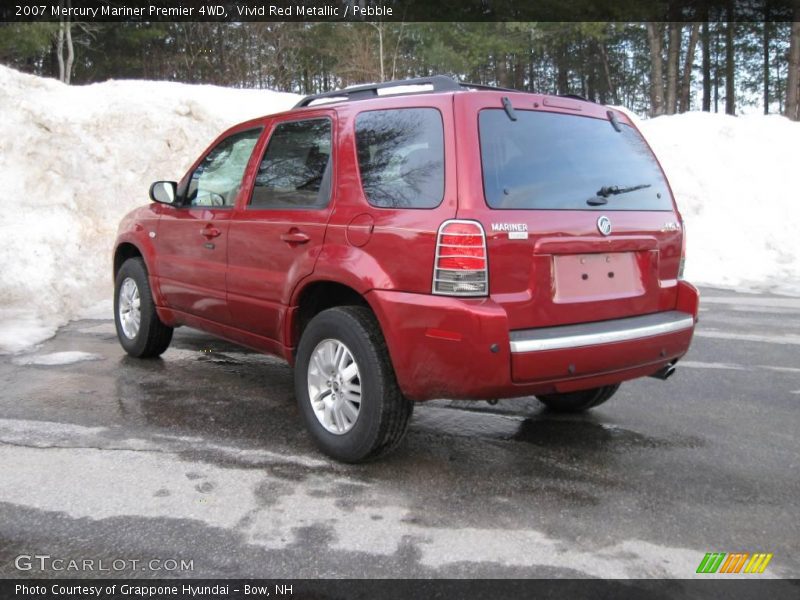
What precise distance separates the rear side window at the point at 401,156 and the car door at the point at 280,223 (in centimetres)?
26

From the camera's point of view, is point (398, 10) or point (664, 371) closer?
point (664, 371)

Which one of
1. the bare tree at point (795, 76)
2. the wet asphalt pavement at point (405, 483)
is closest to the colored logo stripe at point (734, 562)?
the wet asphalt pavement at point (405, 483)

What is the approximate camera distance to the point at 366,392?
11.6 feet

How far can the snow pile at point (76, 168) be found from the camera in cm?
868

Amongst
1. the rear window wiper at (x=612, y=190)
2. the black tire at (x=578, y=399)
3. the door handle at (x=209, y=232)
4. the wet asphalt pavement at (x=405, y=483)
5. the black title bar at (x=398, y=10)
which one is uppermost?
the black title bar at (x=398, y=10)

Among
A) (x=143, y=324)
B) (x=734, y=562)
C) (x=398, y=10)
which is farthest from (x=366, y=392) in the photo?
(x=398, y=10)

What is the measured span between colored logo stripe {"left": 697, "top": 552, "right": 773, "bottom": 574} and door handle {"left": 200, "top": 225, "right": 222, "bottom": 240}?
11.2ft

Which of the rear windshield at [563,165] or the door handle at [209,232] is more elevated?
the rear windshield at [563,165]

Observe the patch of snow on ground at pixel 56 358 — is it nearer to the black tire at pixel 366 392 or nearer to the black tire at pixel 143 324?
the black tire at pixel 143 324

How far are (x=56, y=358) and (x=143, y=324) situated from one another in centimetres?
94

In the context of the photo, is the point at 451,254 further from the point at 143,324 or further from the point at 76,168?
the point at 76,168

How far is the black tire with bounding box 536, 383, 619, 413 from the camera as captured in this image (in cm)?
455

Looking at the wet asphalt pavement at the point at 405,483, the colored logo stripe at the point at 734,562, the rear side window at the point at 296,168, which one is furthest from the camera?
the rear side window at the point at 296,168

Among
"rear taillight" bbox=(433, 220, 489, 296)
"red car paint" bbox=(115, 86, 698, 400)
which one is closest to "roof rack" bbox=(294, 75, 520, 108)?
"red car paint" bbox=(115, 86, 698, 400)
